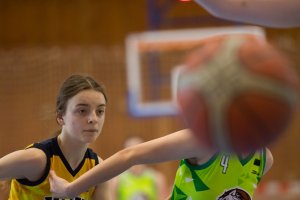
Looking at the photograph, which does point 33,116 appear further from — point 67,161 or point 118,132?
point 67,161

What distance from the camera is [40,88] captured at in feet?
31.4

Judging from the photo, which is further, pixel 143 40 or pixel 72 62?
pixel 72 62

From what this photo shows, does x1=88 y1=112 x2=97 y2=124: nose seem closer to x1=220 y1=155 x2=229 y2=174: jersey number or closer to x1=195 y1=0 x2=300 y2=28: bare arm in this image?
x1=220 y1=155 x2=229 y2=174: jersey number

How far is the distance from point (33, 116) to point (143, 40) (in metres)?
2.56

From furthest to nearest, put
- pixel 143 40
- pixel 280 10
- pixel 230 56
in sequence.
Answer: pixel 143 40
pixel 280 10
pixel 230 56

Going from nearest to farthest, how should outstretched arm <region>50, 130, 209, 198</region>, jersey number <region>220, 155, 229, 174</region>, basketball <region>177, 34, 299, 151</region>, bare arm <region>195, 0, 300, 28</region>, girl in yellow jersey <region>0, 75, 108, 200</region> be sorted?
1. basketball <region>177, 34, 299, 151</region>
2. bare arm <region>195, 0, 300, 28</region>
3. outstretched arm <region>50, 130, 209, 198</region>
4. jersey number <region>220, 155, 229, 174</region>
5. girl in yellow jersey <region>0, 75, 108, 200</region>

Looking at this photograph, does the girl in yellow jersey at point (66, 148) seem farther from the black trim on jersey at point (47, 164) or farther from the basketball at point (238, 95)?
the basketball at point (238, 95)

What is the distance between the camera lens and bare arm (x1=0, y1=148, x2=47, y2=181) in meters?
2.70

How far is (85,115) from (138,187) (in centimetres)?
491

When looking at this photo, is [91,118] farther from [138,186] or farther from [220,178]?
[138,186]

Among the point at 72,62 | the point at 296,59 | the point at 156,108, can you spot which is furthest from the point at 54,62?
the point at 296,59

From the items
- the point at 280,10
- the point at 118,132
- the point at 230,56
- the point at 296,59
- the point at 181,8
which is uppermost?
the point at 181,8

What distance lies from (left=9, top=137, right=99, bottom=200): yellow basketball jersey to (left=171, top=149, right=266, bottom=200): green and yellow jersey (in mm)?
584

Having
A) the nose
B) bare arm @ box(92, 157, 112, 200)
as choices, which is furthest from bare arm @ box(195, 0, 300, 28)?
bare arm @ box(92, 157, 112, 200)
